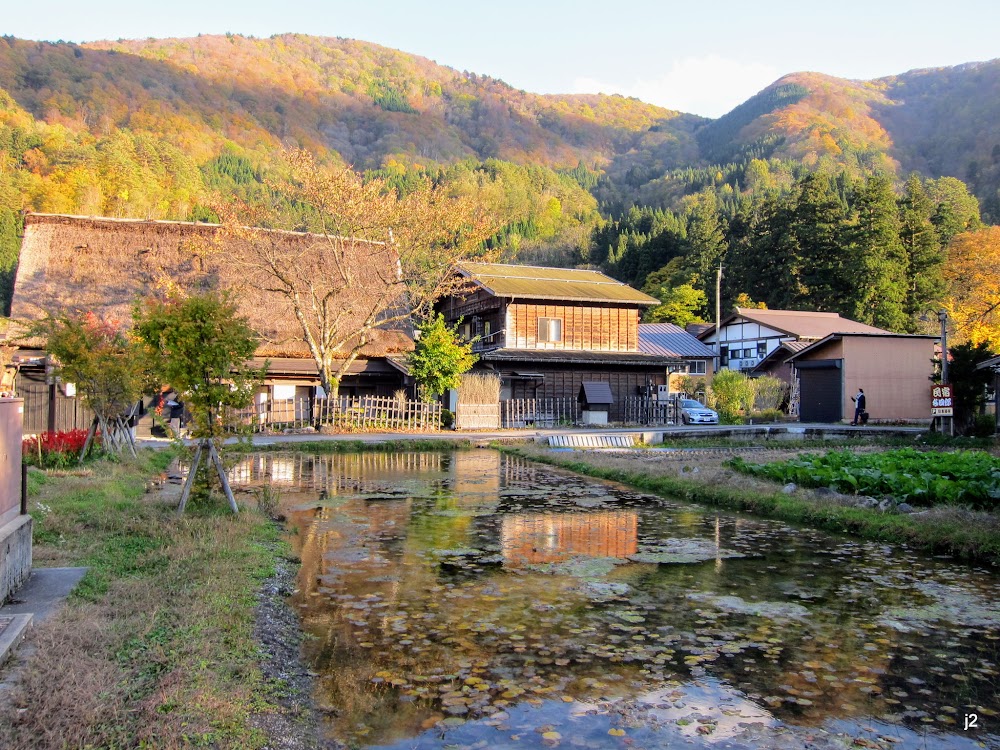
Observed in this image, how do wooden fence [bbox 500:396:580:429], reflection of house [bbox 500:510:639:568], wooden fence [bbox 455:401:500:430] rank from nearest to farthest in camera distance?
reflection of house [bbox 500:510:639:568] → wooden fence [bbox 455:401:500:430] → wooden fence [bbox 500:396:580:429]

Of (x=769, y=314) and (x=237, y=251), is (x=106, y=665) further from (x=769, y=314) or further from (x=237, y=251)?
(x=769, y=314)

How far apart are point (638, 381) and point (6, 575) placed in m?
30.3

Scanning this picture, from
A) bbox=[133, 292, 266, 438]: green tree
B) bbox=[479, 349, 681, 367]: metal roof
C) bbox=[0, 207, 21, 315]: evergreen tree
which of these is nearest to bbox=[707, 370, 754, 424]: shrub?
bbox=[479, 349, 681, 367]: metal roof

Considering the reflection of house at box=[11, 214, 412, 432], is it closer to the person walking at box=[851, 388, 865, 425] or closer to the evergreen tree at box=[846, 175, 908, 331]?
the person walking at box=[851, 388, 865, 425]

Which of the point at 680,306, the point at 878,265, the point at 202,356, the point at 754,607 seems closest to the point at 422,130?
the point at 680,306

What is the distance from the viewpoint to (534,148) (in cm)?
11256

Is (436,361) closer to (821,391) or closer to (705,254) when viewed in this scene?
(821,391)

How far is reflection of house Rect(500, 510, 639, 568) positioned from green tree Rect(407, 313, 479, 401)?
16774mm

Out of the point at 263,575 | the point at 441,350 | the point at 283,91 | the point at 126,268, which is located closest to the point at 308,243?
the point at 126,268

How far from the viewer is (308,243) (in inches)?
1284

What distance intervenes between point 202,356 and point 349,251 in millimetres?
19275

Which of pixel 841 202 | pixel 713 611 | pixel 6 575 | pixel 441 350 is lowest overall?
pixel 713 611

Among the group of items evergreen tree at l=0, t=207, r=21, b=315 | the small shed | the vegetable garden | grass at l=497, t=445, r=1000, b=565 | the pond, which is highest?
evergreen tree at l=0, t=207, r=21, b=315

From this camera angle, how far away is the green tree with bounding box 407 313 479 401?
90.6ft
